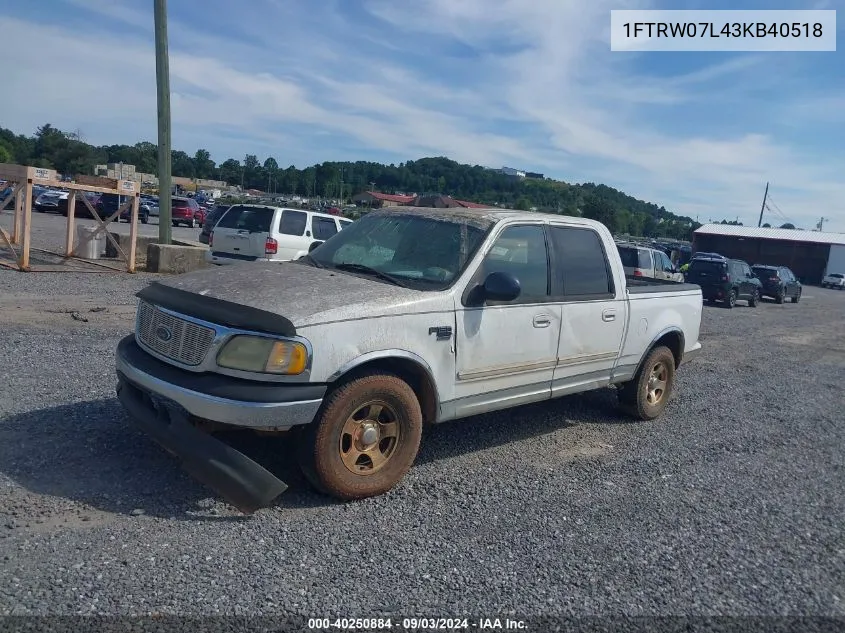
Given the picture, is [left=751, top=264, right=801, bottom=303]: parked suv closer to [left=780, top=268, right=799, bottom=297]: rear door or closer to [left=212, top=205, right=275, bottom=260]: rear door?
[left=780, top=268, right=799, bottom=297]: rear door

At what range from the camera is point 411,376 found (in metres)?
4.66

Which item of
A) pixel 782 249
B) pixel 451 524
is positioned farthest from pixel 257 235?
pixel 782 249

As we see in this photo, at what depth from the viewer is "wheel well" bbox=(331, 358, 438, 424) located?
14.1 feet

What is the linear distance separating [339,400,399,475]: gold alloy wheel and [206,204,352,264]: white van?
32.5 ft

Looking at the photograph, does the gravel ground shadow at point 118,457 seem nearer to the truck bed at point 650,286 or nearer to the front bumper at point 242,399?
the front bumper at point 242,399

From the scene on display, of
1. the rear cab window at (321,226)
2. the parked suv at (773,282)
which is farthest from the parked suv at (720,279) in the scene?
the rear cab window at (321,226)

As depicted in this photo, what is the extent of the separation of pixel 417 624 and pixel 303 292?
2.09m

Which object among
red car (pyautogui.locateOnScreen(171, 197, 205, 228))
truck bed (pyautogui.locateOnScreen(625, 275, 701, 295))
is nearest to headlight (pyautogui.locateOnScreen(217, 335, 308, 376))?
truck bed (pyautogui.locateOnScreen(625, 275, 701, 295))

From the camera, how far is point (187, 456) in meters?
3.95

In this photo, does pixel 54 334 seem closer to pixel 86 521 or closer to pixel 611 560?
pixel 86 521

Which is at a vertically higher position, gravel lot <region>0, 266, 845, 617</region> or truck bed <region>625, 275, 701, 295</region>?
truck bed <region>625, 275, 701, 295</region>

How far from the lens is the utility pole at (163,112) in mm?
15555

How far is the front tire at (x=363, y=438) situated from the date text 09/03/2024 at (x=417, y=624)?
1146 millimetres

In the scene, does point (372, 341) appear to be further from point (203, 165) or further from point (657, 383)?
point (203, 165)
